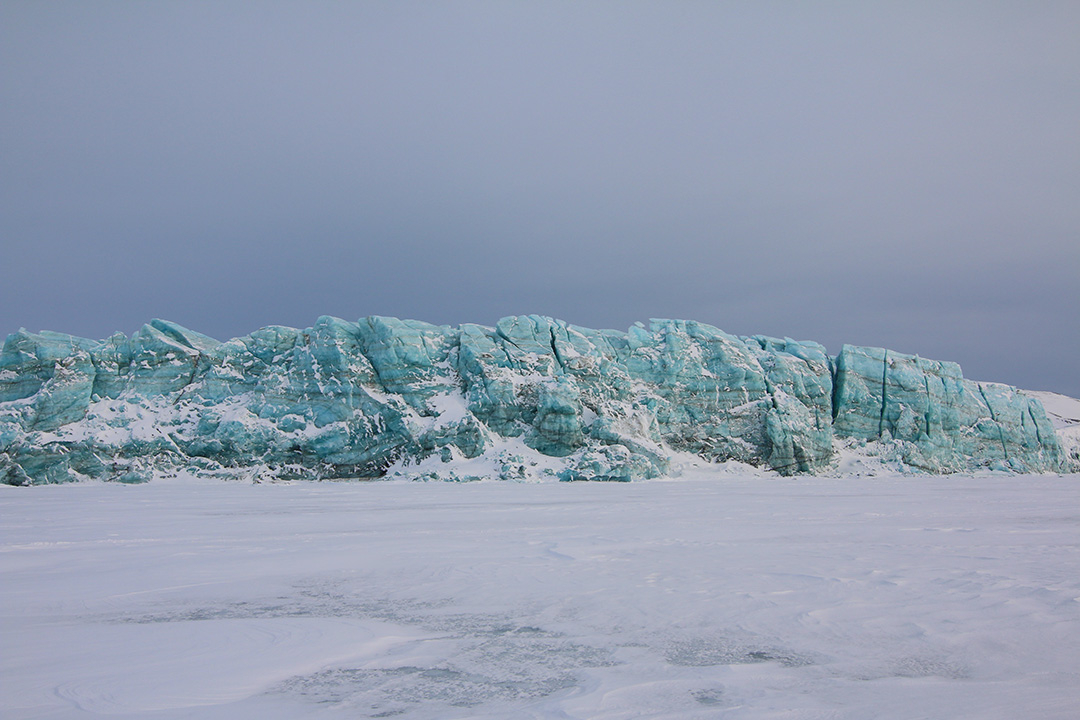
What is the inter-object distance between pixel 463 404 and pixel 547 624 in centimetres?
3175

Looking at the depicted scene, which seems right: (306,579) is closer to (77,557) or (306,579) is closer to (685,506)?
(77,557)

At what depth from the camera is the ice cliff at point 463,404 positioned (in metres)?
34.0

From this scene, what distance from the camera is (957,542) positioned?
31.5 feet

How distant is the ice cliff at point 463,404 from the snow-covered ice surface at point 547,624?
2426 cm

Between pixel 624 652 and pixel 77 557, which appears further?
pixel 77 557

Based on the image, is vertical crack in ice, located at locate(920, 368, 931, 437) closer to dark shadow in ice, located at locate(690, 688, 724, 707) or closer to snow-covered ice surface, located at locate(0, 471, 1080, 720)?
snow-covered ice surface, located at locate(0, 471, 1080, 720)

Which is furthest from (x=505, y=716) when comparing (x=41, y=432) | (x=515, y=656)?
(x=41, y=432)

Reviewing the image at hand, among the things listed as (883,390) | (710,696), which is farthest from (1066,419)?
(710,696)

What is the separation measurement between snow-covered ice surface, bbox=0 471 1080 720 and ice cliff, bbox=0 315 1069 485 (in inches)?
955

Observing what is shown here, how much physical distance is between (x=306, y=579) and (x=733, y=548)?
5.52 m

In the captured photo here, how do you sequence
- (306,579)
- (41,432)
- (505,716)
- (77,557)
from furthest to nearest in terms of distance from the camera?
1. (41,432)
2. (77,557)
3. (306,579)
4. (505,716)

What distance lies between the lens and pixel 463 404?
37000 millimetres

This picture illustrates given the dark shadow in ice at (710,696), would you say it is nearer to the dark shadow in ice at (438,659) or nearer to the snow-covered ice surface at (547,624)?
the snow-covered ice surface at (547,624)

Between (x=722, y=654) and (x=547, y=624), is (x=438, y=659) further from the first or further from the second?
Answer: (x=722, y=654)
